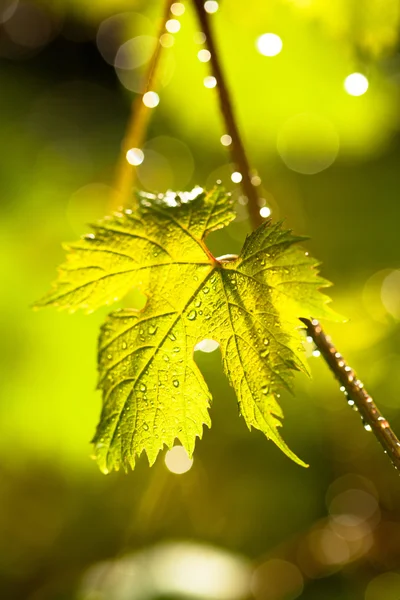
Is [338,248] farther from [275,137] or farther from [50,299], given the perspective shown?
[50,299]

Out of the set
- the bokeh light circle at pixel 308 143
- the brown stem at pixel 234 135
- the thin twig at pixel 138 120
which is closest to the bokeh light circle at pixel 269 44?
the bokeh light circle at pixel 308 143

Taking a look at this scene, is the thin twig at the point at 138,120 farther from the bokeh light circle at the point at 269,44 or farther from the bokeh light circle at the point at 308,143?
the bokeh light circle at the point at 308,143

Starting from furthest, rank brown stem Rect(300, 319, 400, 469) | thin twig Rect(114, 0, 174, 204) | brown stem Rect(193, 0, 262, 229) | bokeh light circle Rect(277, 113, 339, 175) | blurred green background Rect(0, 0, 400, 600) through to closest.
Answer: bokeh light circle Rect(277, 113, 339, 175)
blurred green background Rect(0, 0, 400, 600)
thin twig Rect(114, 0, 174, 204)
brown stem Rect(193, 0, 262, 229)
brown stem Rect(300, 319, 400, 469)

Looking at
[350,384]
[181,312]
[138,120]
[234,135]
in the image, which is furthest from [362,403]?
[138,120]

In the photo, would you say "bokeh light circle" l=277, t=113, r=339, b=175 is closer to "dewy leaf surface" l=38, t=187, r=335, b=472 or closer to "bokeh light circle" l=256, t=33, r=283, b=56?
"bokeh light circle" l=256, t=33, r=283, b=56

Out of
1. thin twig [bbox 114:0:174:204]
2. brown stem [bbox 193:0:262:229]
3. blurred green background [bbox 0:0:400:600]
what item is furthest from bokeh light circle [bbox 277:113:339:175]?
brown stem [bbox 193:0:262:229]

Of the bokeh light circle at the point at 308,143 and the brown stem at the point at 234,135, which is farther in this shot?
the bokeh light circle at the point at 308,143
